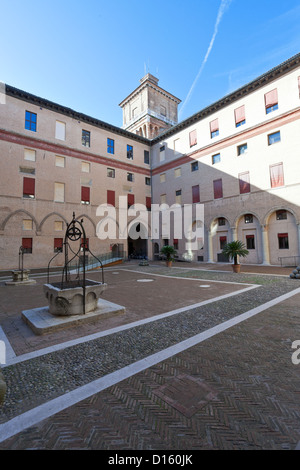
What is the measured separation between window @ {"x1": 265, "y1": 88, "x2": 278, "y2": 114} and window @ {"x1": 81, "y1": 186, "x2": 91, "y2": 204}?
19.9 m

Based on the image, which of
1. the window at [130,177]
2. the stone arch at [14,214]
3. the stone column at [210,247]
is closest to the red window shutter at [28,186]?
the stone arch at [14,214]

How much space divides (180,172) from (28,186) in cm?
1773

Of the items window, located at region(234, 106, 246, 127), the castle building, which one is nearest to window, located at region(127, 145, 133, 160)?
the castle building

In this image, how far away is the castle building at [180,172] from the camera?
18344 millimetres

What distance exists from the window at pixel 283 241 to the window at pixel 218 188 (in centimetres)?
722

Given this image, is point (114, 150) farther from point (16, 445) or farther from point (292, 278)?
point (16, 445)

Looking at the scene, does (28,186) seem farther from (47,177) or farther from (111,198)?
(111,198)

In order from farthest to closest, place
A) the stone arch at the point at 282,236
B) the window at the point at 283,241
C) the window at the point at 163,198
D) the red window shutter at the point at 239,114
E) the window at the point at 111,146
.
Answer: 1. the window at the point at 163,198
2. the window at the point at 111,146
3. the red window shutter at the point at 239,114
4. the window at the point at 283,241
5. the stone arch at the point at 282,236

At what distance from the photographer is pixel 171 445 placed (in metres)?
2.01

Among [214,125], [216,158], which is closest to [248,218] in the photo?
[216,158]

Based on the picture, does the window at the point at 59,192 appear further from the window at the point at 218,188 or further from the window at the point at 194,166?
the window at the point at 218,188

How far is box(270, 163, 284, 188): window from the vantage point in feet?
59.9
